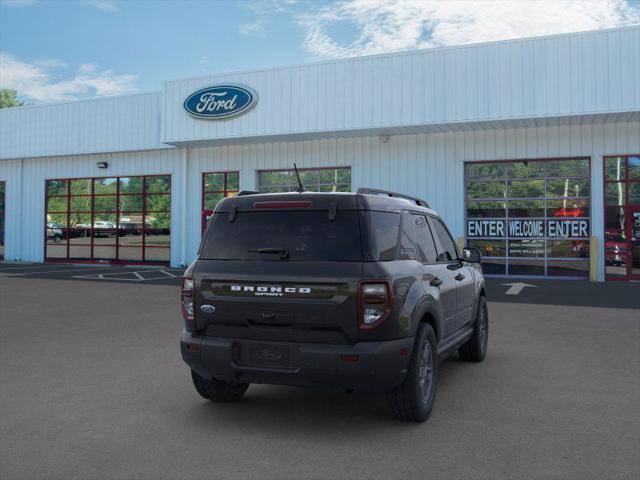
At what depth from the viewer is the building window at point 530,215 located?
59.0 feet

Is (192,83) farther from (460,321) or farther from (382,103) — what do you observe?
(460,321)

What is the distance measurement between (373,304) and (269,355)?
33.6 inches

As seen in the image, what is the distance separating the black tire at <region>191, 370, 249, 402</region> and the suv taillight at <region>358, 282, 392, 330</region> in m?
1.52

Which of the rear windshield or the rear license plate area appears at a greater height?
the rear windshield

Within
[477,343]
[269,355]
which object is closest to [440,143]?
[477,343]

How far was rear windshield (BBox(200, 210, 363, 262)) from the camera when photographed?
4.48 m

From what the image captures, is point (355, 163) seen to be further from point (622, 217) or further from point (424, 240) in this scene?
point (424, 240)

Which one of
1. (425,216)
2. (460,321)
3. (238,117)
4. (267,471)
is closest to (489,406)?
(460,321)

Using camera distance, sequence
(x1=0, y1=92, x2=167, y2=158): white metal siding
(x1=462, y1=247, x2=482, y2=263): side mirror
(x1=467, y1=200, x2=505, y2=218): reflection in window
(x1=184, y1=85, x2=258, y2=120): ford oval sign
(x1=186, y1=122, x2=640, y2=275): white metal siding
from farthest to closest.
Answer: (x1=0, y1=92, x2=167, y2=158): white metal siding < (x1=184, y1=85, x2=258, y2=120): ford oval sign < (x1=467, y1=200, x2=505, y2=218): reflection in window < (x1=186, y1=122, x2=640, y2=275): white metal siding < (x1=462, y1=247, x2=482, y2=263): side mirror

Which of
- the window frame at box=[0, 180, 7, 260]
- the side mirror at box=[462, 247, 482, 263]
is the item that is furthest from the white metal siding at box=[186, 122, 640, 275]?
the side mirror at box=[462, 247, 482, 263]

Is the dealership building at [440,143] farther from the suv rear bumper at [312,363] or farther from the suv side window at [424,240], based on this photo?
the suv rear bumper at [312,363]

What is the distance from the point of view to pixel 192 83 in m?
21.5

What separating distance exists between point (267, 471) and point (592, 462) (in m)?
2.09

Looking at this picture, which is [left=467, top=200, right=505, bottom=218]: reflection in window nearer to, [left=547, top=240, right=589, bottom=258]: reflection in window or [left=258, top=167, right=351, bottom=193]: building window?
[left=547, top=240, right=589, bottom=258]: reflection in window
